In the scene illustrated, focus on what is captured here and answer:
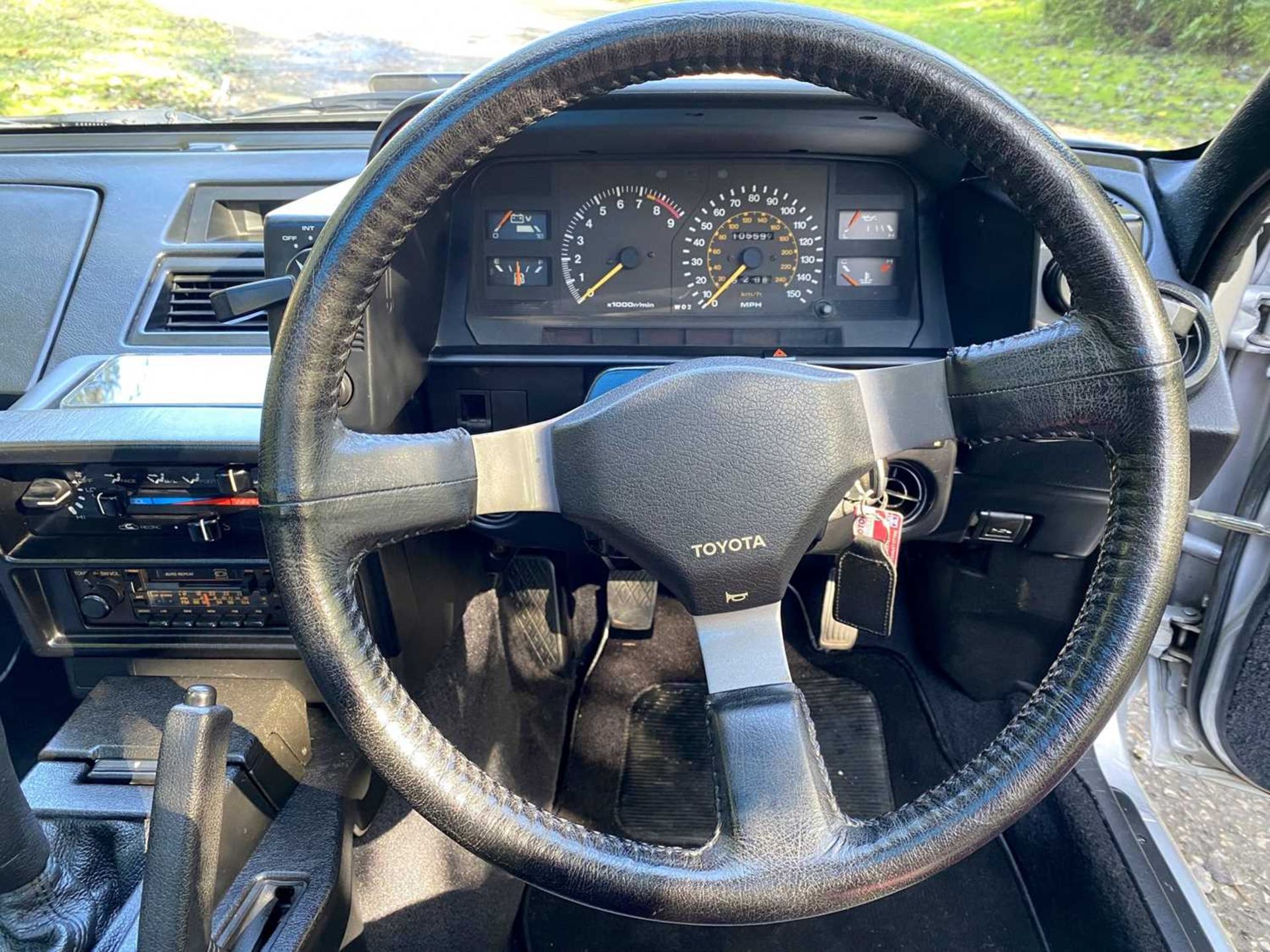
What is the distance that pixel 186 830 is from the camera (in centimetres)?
97

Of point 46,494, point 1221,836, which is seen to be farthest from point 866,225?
point 1221,836

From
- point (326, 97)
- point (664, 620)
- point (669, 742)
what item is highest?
point (326, 97)

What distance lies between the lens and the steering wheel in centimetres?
81

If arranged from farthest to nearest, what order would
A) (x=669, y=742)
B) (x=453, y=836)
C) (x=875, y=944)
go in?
(x=669, y=742) < (x=875, y=944) < (x=453, y=836)

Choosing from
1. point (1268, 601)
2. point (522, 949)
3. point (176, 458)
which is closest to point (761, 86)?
point (176, 458)

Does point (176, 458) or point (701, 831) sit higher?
point (176, 458)

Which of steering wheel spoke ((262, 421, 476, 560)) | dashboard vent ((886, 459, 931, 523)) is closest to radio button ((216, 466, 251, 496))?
steering wheel spoke ((262, 421, 476, 560))

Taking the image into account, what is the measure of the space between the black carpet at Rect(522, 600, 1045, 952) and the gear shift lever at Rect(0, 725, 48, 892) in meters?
0.92

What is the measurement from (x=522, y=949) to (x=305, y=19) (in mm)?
2707

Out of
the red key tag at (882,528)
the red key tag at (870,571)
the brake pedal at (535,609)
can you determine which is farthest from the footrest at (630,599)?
the red key tag at (882,528)

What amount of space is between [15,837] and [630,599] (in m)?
1.18

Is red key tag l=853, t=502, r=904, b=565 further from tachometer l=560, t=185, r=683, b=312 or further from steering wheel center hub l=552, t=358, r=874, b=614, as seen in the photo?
tachometer l=560, t=185, r=683, b=312

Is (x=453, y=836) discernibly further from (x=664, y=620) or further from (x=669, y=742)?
(x=664, y=620)

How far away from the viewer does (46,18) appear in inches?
105
